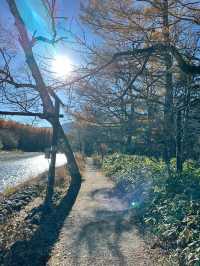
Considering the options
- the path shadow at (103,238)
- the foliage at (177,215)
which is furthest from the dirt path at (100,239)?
the foliage at (177,215)

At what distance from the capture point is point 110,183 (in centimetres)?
1508

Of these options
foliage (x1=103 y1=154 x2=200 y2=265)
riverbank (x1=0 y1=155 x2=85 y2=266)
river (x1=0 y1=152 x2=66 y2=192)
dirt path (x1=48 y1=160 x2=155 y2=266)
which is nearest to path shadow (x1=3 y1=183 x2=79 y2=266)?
riverbank (x1=0 y1=155 x2=85 y2=266)

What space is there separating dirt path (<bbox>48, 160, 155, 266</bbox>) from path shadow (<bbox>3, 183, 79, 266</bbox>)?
0.49 feet

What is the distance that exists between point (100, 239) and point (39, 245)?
3.86ft

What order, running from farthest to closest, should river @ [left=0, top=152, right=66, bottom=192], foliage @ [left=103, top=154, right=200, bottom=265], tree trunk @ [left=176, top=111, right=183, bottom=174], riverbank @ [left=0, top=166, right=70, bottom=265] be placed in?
river @ [left=0, top=152, right=66, bottom=192] < tree trunk @ [left=176, top=111, right=183, bottom=174] < riverbank @ [left=0, top=166, right=70, bottom=265] < foliage @ [left=103, top=154, right=200, bottom=265]

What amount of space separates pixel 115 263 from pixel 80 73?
4.54 m

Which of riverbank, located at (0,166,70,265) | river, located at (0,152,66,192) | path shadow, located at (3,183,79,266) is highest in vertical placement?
riverbank, located at (0,166,70,265)

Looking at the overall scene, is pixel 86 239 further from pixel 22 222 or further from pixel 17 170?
pixel 17 170

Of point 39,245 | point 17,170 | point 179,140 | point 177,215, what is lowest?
point 17,170

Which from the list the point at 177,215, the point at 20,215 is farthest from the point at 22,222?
the point at 177,215

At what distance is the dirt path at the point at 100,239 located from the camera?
558 cm

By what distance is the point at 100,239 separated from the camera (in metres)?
6.61

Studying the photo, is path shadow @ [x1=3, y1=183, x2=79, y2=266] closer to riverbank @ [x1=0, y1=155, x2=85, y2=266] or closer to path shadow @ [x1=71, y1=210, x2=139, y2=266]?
riverbank @ [x1=0, y1=155, x2=85, y2=266]

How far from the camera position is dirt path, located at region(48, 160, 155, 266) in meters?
5.58
